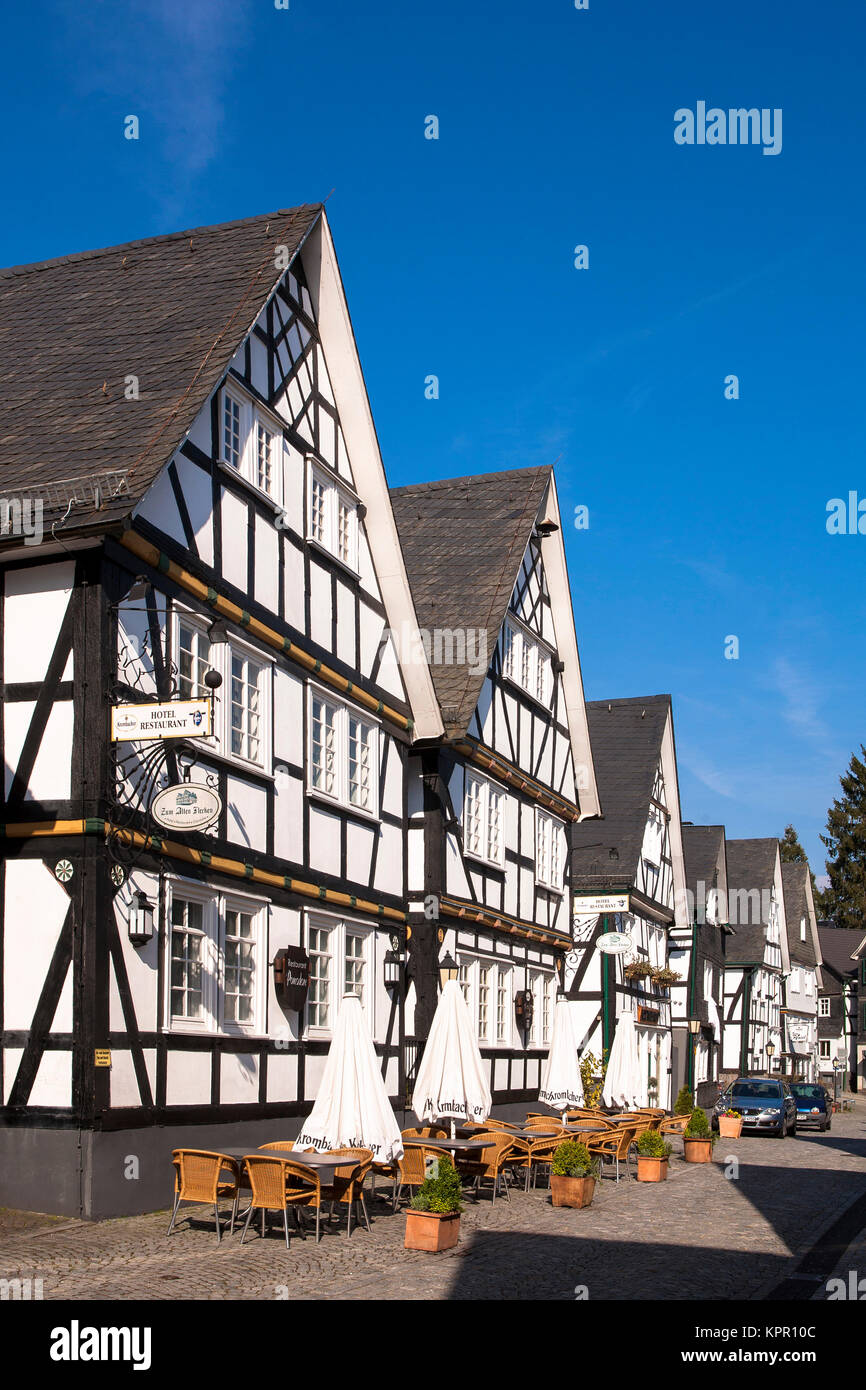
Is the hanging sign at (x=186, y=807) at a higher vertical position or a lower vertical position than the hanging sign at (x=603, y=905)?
higher

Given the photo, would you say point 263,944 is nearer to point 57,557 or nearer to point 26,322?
point 57,557

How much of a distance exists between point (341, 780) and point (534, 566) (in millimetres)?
10586

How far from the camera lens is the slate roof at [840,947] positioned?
3098 inches

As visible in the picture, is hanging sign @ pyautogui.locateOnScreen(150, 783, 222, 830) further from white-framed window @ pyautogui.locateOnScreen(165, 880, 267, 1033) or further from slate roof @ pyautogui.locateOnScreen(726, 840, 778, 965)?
slate roof @ pyautogui.locateOnScreen(726, 840, 778, 965)

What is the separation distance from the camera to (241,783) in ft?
54.4

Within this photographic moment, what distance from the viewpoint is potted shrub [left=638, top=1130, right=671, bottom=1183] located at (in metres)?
20.0

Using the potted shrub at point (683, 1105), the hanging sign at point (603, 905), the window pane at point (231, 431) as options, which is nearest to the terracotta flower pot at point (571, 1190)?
the window pane at point (231, 431)

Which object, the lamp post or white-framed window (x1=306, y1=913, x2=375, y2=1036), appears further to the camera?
the lamp post

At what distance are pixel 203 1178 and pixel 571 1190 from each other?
5209mm

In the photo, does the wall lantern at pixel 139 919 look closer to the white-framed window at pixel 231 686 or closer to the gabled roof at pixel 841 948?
the white-framed window at pixel 231 686

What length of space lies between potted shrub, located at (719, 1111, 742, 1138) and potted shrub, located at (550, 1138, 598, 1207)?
1796cm

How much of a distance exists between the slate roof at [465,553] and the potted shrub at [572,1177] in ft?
25.1

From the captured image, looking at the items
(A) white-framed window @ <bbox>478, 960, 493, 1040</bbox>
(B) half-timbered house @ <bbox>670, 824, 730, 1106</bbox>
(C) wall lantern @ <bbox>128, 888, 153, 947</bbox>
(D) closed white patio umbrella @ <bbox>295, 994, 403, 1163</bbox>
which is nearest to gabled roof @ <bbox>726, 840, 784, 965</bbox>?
(B) half-timbered house @ <bbox>670, 824, 730, 1106</bbox>
